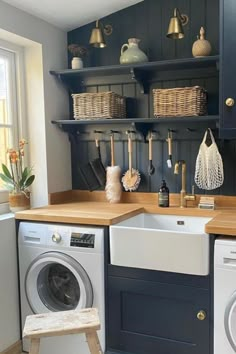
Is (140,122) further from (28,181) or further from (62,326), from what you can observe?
(62,326)

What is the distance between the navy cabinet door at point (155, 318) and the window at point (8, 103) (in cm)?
108

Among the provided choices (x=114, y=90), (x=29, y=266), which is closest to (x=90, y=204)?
(x=29, y=266)

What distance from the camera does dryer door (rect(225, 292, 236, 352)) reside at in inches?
76.7

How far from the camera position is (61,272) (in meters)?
2.49

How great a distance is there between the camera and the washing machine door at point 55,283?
7.51 feet

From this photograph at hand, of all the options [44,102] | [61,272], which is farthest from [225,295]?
[44,102]

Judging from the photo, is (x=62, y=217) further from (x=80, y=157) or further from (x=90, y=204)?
(x=80, y=157)

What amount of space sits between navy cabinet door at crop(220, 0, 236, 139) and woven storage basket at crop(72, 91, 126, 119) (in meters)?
0.78

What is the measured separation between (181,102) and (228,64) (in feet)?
1.24

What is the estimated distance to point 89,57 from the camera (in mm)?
2980

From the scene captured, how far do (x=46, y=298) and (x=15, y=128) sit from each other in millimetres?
1213

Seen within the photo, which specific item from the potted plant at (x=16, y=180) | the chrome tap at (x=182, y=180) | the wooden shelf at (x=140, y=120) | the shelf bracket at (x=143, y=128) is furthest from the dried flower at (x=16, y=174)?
the chrome tap at (x=182, y=180)

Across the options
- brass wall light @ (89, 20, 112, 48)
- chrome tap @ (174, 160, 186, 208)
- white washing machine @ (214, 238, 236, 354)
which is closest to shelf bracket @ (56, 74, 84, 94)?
brass wall light @ (89, 20, 112, 48)

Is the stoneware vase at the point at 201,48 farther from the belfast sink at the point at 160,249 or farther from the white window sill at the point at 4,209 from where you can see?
the white window sill at the point at 4,209
